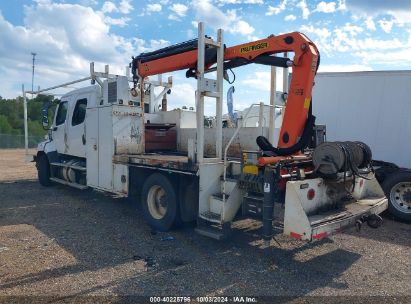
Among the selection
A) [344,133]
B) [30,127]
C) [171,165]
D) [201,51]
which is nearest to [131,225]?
[171,165]

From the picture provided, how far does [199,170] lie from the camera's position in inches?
218

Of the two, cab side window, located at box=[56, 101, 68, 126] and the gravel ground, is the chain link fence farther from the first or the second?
the gravel ground

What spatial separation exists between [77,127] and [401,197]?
7693 millimetres

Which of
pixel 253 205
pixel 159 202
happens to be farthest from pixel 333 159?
pixel 159 202

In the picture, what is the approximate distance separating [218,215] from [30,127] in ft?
150

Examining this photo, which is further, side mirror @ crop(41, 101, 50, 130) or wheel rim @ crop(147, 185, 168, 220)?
side mirror @ crop(41, 101, 50, 130)

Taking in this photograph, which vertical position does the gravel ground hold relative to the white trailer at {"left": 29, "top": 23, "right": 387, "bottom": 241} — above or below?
below

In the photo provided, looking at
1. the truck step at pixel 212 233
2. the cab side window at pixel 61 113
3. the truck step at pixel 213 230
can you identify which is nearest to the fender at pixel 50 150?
the cab side window at pixel 61 113

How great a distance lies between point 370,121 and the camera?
8.83m

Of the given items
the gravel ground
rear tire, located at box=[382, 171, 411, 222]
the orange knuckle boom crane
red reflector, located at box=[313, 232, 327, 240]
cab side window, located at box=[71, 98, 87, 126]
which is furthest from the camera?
cab side window, located at box=[71, 98, 87, 126]

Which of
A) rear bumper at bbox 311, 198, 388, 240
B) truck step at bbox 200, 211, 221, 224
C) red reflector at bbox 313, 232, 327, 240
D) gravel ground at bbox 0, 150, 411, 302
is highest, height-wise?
rear bumper at bbox 311, 198, 388, 240

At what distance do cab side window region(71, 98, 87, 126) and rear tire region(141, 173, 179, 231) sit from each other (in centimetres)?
345

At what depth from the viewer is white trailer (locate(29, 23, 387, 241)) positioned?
482cm

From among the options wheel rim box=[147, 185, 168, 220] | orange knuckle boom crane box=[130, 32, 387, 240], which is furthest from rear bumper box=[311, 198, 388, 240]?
wheel rim box=[147, 185, 168, 220]
